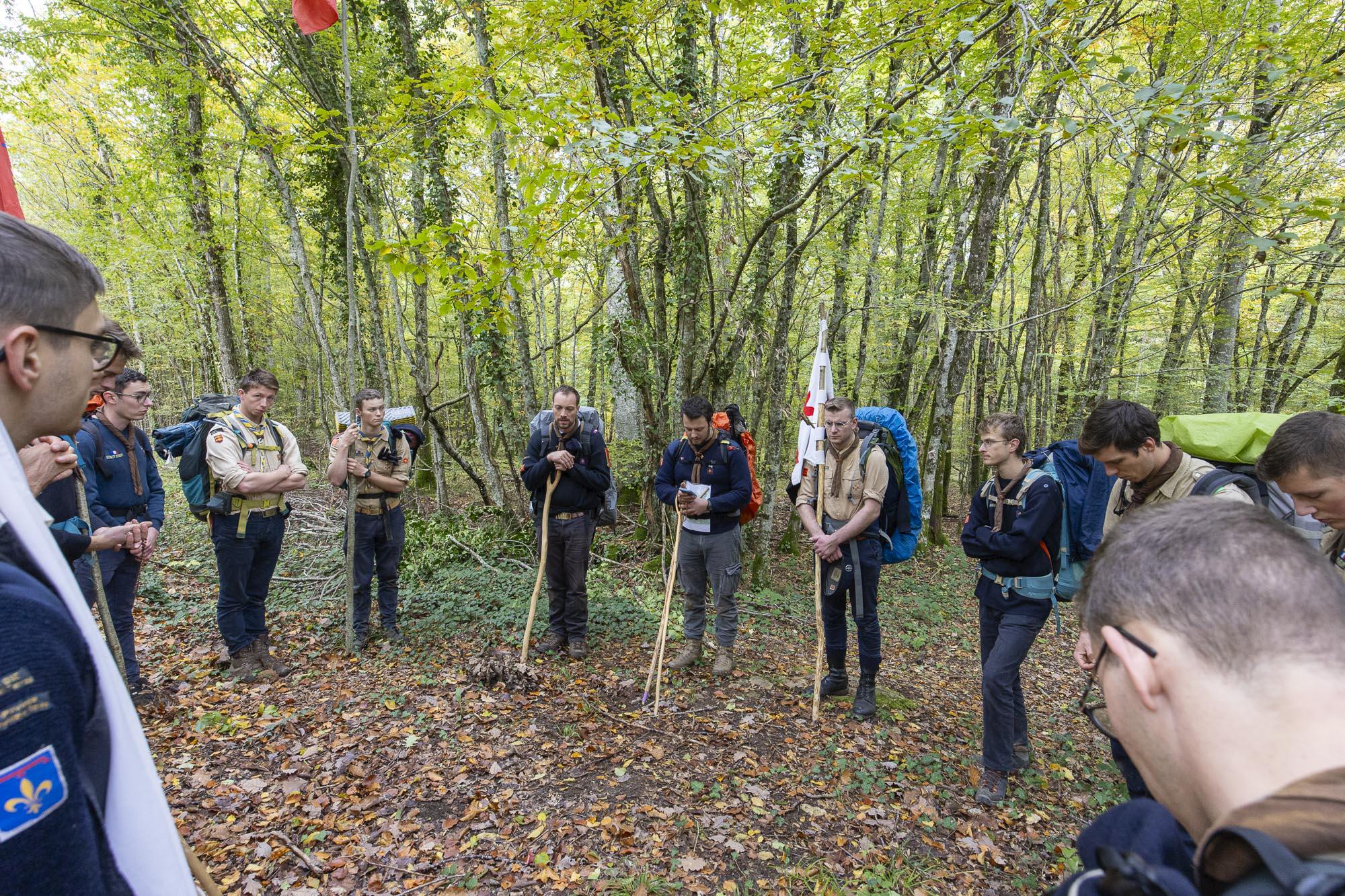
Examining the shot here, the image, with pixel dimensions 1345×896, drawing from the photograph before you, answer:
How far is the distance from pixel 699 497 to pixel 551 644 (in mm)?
2180

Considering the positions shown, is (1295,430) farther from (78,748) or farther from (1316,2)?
(1316,2)

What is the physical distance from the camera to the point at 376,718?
14.7ft

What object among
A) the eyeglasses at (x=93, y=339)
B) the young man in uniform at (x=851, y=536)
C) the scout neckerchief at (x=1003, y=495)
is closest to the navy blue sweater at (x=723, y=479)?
the young man in uniform at (x=851, y=536)

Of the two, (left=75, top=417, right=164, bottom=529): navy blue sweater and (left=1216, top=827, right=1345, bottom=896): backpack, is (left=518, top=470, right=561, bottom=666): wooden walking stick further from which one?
(left=1216, top=827, right=1345, bottom=896): backpack

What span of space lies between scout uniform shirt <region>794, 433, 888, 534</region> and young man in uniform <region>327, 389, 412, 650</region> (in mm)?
3994

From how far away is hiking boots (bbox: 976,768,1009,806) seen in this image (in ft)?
12.5

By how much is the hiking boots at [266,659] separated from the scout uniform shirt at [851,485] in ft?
16.0

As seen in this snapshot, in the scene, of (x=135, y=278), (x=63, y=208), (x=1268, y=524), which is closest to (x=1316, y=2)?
(x=1268, y=524)

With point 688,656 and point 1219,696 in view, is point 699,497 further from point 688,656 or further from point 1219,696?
point 1219,696

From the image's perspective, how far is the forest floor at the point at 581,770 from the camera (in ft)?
10.5

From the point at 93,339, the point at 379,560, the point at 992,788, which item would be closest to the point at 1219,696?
the point at 93,339

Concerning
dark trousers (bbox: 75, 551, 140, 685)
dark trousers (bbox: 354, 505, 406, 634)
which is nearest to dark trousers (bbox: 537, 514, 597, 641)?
dark trousers (bbox: 354, 505, 406, 634)

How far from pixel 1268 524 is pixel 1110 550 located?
23 cm

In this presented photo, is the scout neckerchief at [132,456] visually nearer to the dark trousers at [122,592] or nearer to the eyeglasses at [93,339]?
the dark trousers at [122,592]
